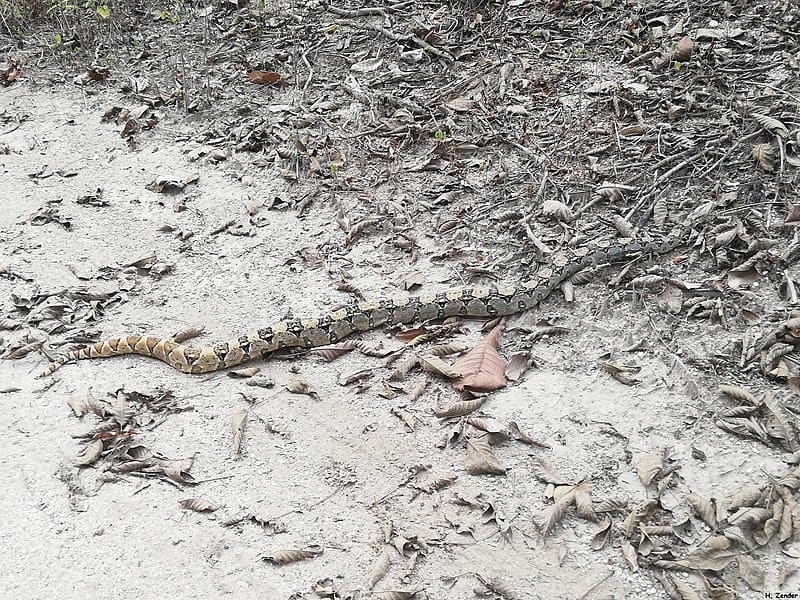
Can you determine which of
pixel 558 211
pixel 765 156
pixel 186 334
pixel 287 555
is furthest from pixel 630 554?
pixel 765 156

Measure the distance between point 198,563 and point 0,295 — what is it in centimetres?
457

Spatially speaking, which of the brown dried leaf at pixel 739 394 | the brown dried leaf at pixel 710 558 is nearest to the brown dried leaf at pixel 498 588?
the brown dried leaf at pixel 710 558

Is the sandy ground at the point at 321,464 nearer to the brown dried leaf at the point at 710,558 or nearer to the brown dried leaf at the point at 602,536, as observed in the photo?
the brown dried leaf at the point at 602,536

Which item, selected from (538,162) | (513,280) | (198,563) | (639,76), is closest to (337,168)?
(538,162)

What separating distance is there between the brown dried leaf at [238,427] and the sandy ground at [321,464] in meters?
0.06

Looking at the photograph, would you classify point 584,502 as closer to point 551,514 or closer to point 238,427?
point 551,514

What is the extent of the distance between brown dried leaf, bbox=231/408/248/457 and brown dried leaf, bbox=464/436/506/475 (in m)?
1.74

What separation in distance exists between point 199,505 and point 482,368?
2406 mm

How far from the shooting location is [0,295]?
7.70 meters

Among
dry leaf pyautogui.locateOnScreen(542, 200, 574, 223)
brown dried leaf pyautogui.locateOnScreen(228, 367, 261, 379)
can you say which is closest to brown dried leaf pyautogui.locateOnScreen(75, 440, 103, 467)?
brown dried leaf pyautogui.locateOnScreen(228, 367, 261, 379)

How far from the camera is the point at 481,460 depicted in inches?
204

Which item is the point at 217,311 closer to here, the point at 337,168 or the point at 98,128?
the point at 337,168

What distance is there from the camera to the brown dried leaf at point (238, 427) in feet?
18.3

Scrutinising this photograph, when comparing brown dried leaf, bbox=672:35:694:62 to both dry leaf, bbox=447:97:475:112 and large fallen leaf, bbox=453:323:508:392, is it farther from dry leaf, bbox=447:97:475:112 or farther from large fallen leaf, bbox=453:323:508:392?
large fallen leaf, bbox=453:323:508:392
